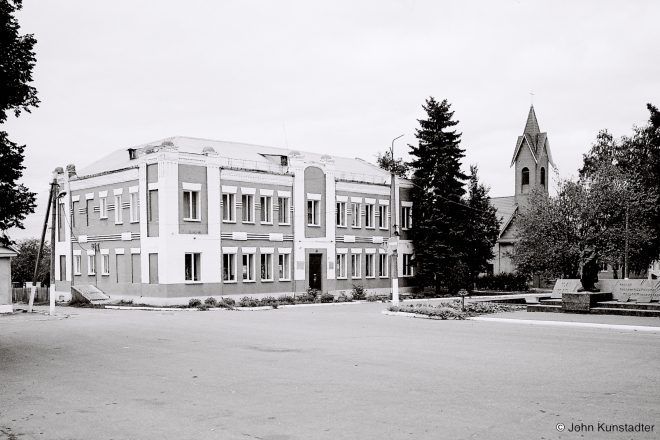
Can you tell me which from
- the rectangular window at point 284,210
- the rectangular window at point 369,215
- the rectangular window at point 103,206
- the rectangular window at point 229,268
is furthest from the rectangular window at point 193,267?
the rectangular window at point 369,215

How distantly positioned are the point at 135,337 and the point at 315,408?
11.9 metres

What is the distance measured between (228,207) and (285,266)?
5.92 m

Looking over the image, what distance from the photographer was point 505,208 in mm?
74125

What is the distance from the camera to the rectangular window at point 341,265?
46.4m

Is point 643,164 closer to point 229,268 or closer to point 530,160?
point 530,160

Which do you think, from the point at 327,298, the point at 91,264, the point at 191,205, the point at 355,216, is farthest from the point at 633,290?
the point at 91,264

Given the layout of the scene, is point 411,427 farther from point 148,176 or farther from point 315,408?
point 148,176

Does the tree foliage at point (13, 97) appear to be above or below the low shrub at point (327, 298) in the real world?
above

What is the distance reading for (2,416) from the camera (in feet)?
30.3

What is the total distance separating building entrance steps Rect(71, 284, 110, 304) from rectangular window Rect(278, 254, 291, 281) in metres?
11.1

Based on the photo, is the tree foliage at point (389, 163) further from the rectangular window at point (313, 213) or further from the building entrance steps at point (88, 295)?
the building entrance steps at point (88, 295)

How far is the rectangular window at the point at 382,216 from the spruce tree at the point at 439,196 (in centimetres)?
277

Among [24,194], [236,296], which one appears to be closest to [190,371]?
[24,194]

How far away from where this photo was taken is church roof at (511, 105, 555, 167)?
72.2 meters
